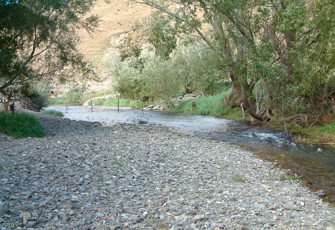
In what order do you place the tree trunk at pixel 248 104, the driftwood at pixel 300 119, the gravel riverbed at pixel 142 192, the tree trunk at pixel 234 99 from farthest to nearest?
the tree trunk at pixel 234 99 → the tree trunk at pixel 248 104 → the driftwood at pixel 300 119 → the gravel riverbed at pixel 142 192

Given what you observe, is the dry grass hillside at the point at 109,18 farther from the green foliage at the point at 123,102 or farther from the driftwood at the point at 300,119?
the driftwood at the point at 300,119

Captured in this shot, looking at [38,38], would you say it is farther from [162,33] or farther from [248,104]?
[248,104]

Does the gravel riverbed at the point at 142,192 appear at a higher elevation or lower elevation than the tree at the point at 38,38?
lower

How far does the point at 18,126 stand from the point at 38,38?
4906mm

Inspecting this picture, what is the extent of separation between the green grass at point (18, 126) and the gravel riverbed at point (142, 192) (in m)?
1.99

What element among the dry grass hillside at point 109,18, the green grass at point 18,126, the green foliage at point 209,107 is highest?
the dry grass hillside at point 109,18

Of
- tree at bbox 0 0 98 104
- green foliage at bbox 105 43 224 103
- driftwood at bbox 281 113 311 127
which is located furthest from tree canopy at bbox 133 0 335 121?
green foliage at bbox 105 43 224 103

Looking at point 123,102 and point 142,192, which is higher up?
point 123,102

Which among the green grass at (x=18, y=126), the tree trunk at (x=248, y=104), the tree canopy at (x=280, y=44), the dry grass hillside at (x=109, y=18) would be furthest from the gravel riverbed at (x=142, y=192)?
the dry grass hillside at (x=109, y=18)

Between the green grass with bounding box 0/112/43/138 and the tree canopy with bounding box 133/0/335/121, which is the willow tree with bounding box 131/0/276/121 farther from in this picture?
the green grass with bounding box 0/112/43/138

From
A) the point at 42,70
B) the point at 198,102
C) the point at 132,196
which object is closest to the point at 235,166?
the point at 132,196

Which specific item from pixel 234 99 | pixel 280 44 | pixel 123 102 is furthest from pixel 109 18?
pixel 280 44

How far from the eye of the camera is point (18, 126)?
41.1 feet

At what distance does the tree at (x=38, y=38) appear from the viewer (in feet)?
42.1
